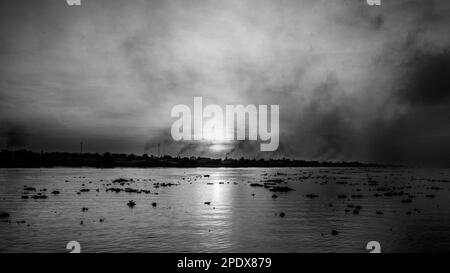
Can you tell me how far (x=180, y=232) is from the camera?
34969 mm

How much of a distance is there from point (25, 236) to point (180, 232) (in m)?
14.8

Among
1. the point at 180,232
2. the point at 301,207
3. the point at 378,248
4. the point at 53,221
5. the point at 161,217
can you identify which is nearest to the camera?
the point at 378,248

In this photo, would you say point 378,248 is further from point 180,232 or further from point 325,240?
point 180,232

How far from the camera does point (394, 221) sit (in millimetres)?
42031

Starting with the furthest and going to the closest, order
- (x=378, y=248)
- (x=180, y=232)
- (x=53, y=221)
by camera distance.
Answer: (x=53, y=221) → (x=180, y=232) → (x=378, y=248)

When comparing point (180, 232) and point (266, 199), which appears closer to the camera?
point (180, 232)

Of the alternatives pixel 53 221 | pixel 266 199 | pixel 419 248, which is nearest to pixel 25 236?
pixel 53 221

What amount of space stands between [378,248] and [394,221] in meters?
15.7

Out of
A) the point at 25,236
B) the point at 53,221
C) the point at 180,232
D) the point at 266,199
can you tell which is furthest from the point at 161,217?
the point at 266,199

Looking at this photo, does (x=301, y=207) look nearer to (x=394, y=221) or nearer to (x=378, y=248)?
(x=394, y=221)

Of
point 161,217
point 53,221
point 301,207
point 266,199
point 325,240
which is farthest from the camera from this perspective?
point 266,199
